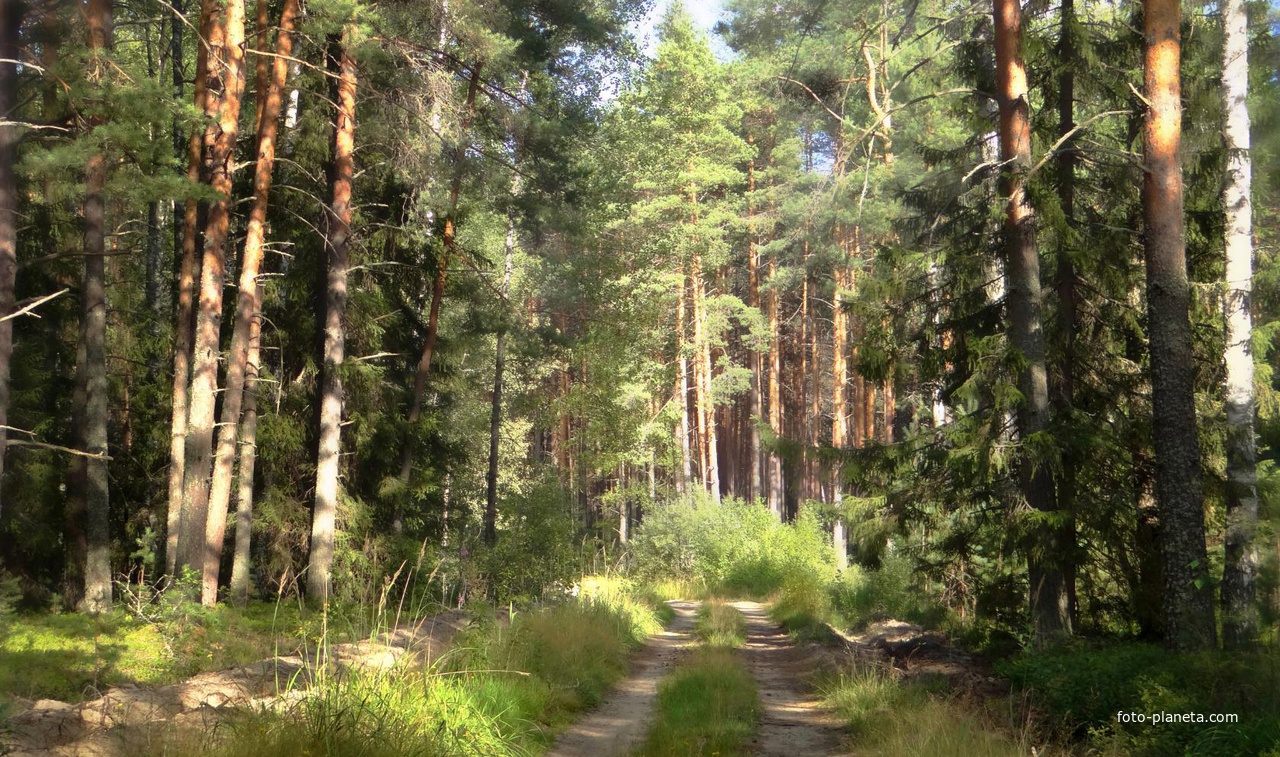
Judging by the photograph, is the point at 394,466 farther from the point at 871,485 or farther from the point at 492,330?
the point at 871,485

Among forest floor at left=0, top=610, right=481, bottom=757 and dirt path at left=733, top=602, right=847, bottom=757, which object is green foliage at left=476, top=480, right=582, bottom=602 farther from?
forest floor at left=0, top=610, right=481, bottom=757

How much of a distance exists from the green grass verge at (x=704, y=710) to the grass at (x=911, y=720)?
97 centimetres

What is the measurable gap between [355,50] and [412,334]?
738 cm

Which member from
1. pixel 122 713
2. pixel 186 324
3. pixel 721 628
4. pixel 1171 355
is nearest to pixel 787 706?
pixel 1171 355

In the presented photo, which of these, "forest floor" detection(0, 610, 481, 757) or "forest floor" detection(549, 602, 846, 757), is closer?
"forest floor" detection(0, 610, 481, 757)

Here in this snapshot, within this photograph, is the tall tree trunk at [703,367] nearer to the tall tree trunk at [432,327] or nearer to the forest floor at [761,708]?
the tall tree trunk at [432,327]

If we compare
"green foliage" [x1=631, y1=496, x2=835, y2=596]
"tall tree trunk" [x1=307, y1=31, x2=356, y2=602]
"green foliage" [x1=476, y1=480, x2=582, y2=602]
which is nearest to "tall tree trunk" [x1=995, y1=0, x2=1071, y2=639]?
"green foliage" [x1=476, y1=480, x2=582, y2=602]

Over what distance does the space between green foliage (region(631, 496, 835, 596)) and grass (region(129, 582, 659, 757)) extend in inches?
544

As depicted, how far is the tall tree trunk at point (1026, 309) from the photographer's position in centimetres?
1116

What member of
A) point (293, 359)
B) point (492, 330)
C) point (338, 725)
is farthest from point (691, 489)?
point (338, 725)

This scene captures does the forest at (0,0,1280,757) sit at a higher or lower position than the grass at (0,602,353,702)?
higher

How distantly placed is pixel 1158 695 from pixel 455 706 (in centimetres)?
535

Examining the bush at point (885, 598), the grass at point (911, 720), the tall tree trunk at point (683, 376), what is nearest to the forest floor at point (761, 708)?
the grass at point (911, 720)

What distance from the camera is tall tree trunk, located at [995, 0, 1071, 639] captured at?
11.2m
